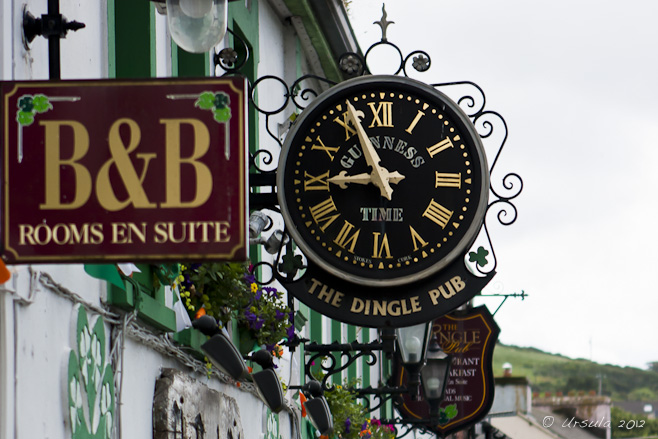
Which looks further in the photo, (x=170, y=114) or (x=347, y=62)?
(x=347, y=62)

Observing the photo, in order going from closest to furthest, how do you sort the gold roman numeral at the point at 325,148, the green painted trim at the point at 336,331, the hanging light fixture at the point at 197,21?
the hanging light fixture at the point at 197,21, the gold roman numeral at the point at 325,148, the green painted trim at the point at 336,331

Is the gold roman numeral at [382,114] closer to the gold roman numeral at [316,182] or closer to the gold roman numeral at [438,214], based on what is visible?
the gold roman numeral at [316,182]

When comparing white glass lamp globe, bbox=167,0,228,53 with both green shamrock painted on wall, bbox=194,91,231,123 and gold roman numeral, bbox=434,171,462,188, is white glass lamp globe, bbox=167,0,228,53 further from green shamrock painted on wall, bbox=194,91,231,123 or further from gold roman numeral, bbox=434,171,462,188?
gold roman numeral, bbox=434,171,462,188

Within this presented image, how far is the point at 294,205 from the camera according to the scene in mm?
7055

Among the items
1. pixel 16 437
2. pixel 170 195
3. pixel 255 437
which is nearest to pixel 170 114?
pixel 170 195

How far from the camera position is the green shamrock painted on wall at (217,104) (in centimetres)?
434

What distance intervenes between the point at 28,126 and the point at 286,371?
8545 millimetres

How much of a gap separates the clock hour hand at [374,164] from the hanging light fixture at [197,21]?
7.88 feet

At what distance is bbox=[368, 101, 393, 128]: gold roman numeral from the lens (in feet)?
23.8

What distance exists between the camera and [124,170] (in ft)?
14.0

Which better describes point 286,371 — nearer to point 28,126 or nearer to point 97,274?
point 97,274

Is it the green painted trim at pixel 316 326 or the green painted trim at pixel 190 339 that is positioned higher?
the green painted trim at pixel 316 326

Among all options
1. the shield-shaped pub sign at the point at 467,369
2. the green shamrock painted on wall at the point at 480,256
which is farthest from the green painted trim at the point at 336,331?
the green shamrock painted on wall at the point at 480,256

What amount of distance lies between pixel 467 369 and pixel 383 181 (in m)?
10.9
